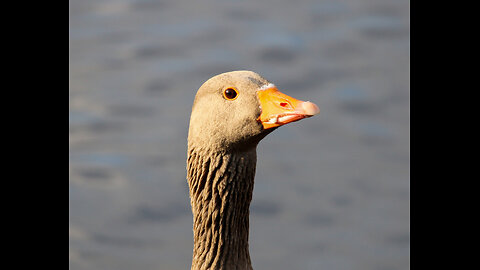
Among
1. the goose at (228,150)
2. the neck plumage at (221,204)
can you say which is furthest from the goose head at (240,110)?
the neck plumage at (221,204)

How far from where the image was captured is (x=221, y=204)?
172 inches

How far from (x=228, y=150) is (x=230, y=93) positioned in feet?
1.17

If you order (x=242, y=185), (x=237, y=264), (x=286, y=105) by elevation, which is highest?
(x=286, y=105)

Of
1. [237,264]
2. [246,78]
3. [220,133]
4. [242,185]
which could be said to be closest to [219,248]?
[237,264]

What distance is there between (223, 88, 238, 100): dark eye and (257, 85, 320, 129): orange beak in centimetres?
14

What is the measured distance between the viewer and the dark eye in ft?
13.4

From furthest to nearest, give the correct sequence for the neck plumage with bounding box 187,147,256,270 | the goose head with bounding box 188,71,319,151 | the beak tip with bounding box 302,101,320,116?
the neck plumage with bounding box 187,147,256,270
the goose head with bounding box 188,71,319,151
the beak tip with bounding box 302,101,320,116

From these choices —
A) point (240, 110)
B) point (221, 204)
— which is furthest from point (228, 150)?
point (221, 204)

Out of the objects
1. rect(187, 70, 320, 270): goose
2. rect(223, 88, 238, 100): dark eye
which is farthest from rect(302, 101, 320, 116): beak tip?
rect(223, 88, 238, 100): dark eye

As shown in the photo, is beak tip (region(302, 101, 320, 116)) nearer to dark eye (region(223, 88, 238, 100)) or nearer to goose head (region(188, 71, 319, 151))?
goose head (region(188, 71, 319, 151))

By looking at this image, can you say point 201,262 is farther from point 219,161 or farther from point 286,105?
point 286,105

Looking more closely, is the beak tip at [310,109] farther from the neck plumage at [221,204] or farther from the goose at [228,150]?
the neck plumage at [221,204]

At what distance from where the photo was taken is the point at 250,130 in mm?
4047

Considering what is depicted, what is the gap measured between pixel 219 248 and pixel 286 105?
110 centimetres
